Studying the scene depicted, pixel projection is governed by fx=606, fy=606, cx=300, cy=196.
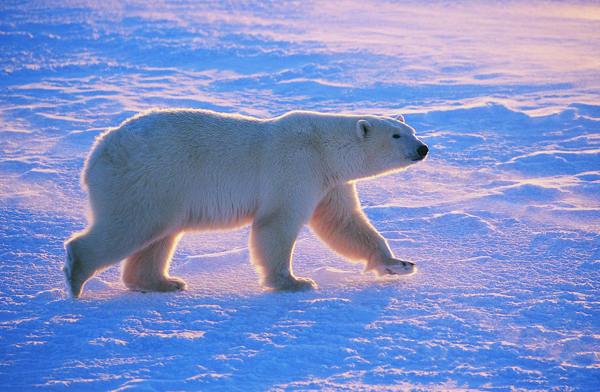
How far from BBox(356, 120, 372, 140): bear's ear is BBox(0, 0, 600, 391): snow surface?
0.94 metres

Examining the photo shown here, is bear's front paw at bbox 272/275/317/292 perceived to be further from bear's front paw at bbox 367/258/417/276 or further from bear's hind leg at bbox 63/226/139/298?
bear's hind leg at bbox 63/226/139/298

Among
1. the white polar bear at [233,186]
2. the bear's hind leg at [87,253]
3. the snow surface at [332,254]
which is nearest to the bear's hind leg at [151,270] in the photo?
the white polar bear at [233,186]

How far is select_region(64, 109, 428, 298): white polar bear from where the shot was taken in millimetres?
3701

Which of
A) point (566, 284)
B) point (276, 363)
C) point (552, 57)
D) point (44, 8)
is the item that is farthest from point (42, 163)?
point (44, 8)

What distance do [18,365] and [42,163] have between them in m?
3.89

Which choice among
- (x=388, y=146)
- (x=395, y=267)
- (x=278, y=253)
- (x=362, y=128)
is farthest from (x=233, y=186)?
(x=395, y=267)

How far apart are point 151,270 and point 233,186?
0.79m

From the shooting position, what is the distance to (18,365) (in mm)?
2857

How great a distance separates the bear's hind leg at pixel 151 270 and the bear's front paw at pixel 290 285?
63cm

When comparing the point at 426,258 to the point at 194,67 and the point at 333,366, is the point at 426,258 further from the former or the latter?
the point at 194,67

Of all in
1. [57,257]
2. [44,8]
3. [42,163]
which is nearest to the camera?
[57,257]

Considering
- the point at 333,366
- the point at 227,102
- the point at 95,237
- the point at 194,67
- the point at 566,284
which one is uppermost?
the point at 194,67

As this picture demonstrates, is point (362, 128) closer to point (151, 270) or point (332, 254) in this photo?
point (332, 254)

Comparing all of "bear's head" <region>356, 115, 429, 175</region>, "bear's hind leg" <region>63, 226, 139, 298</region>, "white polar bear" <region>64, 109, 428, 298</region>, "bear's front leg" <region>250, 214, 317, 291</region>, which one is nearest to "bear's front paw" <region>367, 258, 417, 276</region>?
"white polar bear" <region>64, 109, 428, 298</region>
